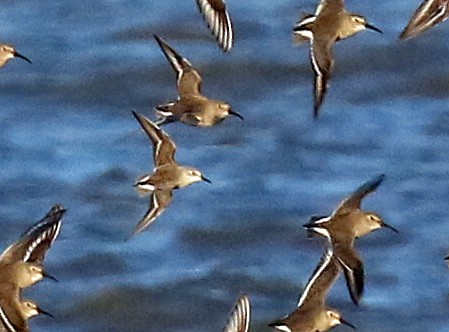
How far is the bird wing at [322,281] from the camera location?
230 inches

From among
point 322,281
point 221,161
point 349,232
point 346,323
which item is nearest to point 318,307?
point 322,281

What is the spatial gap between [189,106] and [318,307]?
80 cm

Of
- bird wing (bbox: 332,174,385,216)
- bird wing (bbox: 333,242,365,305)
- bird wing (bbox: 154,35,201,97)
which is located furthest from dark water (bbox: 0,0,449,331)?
bird wing (bbox: 333,242,365,305)

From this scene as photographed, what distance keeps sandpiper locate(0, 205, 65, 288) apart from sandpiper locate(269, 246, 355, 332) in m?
0.69

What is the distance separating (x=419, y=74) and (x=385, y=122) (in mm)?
748

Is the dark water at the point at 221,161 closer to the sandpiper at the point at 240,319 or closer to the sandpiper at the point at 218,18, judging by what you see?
the sandpiper at the point at 218,18

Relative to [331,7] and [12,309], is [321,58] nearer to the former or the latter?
[331,7]

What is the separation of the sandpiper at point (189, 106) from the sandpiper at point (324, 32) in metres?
0.38

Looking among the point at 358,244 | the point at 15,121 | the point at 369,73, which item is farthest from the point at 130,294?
the point at 369,73

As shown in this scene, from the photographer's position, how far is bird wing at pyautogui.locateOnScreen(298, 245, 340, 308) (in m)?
5.84

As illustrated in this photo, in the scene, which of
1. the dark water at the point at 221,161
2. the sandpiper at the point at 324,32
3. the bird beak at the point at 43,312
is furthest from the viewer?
the dark water at the point at 221,161

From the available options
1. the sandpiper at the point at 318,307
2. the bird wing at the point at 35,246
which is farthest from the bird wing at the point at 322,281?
the bird wing at the point at 35,246

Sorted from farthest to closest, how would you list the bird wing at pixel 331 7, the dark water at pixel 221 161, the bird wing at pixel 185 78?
the dark water at pixel 221 161, the bird wing at pixel 185 78, the bird wing at pixel 331 7

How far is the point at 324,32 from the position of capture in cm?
598
